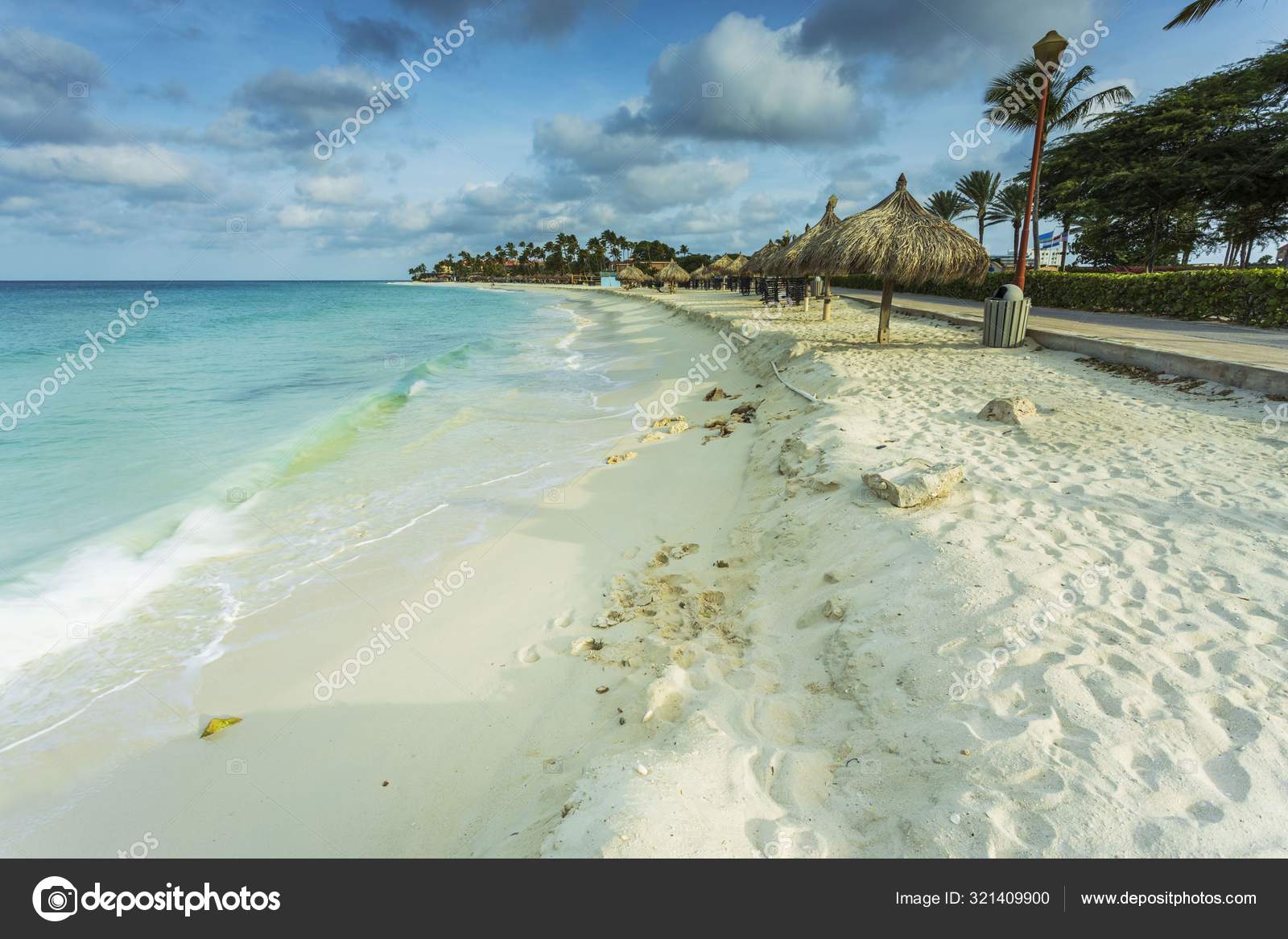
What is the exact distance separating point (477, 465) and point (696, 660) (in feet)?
17.6

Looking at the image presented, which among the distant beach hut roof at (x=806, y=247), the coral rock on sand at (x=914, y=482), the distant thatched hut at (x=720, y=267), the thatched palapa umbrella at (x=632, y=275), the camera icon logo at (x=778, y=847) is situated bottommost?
the camera icon logo at (x=778, y=847)

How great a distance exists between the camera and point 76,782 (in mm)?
3227

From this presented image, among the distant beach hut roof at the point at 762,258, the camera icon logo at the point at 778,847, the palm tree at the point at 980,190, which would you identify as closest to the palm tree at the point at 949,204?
the palm tree at the point at 980,190

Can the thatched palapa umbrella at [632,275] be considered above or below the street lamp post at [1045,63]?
above

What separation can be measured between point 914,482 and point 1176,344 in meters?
8.13

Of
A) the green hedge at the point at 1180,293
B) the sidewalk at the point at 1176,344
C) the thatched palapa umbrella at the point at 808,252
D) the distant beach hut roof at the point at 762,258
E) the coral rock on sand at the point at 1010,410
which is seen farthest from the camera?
the distant beach hut roof at the point at 762,258

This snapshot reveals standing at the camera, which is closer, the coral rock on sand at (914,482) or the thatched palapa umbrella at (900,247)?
the coral rock on sand at (914,482)

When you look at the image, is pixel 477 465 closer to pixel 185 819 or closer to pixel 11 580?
pixel 11 580

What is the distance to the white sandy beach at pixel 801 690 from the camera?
7.09ft
